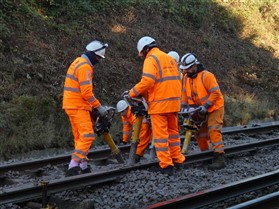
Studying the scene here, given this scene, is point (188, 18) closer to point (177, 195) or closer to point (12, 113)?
point (12, 113)

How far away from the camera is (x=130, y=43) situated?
19.0 m

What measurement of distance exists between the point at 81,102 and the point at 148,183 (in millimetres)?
1686

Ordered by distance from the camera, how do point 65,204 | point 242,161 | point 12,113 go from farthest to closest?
point 12,113
point 242,161
point 65,204

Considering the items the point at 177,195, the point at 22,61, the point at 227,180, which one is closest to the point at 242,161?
the point at 227,180

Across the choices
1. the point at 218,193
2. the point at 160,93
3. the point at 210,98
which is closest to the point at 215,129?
the point at 210,98

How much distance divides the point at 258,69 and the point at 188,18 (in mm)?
4017

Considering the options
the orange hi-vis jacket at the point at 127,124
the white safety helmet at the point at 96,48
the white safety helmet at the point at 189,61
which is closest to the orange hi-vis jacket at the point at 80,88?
the white safety helmet at the point at 96,48

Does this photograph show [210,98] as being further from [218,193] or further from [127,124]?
[127,124]

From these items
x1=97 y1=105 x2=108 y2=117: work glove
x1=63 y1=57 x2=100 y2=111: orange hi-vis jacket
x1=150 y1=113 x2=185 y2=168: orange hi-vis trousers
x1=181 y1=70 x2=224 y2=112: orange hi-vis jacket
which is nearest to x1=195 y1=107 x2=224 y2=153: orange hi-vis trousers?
x1=181 y1=70 x2=224 y2=112: orange hi-vis jacket

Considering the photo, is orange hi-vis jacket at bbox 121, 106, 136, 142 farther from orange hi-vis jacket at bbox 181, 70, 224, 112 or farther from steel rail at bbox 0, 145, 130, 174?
orange hi-vis jacket at bbox 181, 70, 224, 112

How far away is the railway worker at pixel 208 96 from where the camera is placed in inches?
372

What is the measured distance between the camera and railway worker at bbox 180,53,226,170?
9.46 metres

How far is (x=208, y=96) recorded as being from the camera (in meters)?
9.60

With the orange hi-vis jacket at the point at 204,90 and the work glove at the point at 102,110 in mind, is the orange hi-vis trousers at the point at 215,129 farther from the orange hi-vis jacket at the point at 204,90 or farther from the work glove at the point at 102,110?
the work glove at the point at 102,110
